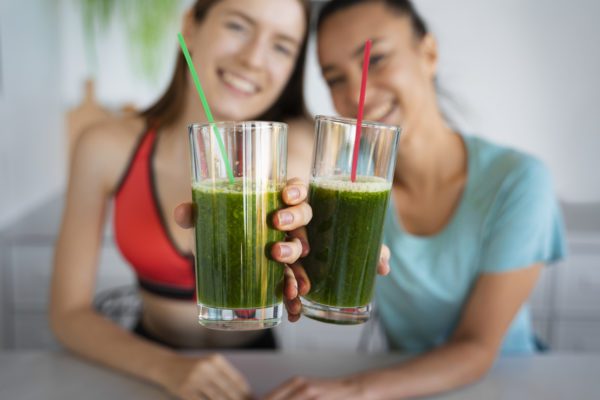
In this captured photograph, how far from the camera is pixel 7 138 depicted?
2920 millimetres

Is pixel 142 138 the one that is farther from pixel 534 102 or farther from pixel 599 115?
pixel 599 115

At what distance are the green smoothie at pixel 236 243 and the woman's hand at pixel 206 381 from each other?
17.8 inches

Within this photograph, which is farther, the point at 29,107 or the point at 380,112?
the point at 29,107

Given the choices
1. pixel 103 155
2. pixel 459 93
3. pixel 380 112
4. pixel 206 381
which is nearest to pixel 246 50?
pixel 380 112

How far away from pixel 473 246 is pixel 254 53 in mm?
819

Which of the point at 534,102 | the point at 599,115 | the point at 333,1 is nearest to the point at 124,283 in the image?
the point at 333,1

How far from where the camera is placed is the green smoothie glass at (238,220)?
0.82m

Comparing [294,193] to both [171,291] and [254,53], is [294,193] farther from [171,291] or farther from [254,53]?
[171,291]

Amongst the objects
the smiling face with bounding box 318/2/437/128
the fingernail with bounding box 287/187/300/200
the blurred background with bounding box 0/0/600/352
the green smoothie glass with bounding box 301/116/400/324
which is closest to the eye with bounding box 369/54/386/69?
the smiling face with bounding box 318/2/437/128

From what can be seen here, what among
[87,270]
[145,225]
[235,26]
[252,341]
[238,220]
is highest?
[235,26]

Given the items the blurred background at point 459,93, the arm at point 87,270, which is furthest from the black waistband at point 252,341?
A: the blurred background at point 459,93

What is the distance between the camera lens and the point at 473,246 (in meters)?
1.60

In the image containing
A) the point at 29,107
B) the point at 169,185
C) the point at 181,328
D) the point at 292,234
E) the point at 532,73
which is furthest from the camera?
the point at 532,73

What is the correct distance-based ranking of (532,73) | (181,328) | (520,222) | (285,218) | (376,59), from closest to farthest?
(285,218)
(520,222)
(376,59)
(181,328)
(532,73)
